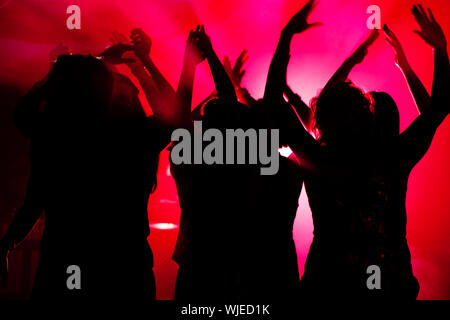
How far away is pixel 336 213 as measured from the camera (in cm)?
116

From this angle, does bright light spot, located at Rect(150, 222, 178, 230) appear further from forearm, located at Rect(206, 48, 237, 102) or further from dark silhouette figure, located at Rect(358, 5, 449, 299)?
dark silhouette figure, located at Rect(358, 5, 449, 299)

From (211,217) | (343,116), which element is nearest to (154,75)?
(211,217)

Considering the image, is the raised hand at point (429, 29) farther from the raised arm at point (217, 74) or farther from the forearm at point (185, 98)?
the forearm at point (185, 98)

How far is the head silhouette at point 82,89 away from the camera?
48.3 inches

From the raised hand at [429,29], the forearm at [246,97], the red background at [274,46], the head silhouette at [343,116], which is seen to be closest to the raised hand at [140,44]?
the forearm at [246,97]

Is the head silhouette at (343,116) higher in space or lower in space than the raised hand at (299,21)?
lower

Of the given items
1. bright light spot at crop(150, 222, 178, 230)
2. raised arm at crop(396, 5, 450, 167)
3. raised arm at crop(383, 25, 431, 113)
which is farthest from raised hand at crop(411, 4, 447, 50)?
bright light spot at crop(150, 222, 178, 230)

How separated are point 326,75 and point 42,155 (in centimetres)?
324

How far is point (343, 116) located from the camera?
123cm

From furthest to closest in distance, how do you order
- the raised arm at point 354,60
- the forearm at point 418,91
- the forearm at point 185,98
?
the raised arm at point 354,60 < the forearm at point 418,91 < the forearm at point 185,98

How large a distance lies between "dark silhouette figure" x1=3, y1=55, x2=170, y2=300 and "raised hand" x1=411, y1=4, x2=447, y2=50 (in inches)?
45.4

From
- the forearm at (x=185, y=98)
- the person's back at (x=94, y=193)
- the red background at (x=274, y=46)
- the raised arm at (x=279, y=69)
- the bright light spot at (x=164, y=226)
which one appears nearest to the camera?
the person's back at (x=94, y=193)
